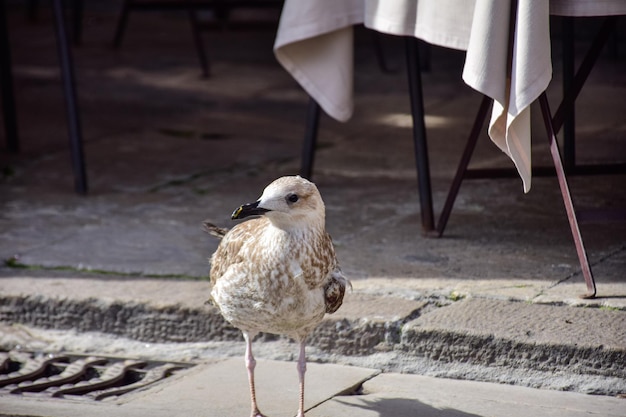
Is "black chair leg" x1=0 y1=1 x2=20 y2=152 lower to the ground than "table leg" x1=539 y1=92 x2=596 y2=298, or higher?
lower

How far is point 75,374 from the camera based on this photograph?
138 inches

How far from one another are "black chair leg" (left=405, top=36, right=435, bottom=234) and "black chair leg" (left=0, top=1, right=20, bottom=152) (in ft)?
8.65

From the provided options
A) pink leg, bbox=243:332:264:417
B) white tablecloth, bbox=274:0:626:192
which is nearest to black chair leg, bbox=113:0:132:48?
white tablecloth, bbox=274:0:626:192

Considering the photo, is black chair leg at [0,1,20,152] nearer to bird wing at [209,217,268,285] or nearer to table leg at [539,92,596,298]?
bird wing at [209,217,268,285]

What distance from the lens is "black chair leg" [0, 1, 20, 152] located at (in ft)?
19.1

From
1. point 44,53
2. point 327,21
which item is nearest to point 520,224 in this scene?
point 327,21

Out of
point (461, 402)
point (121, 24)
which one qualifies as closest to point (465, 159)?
point (461, 402)

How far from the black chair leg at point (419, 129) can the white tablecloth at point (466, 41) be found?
0.24 m

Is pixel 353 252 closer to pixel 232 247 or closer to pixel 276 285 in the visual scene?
pixel 232 247

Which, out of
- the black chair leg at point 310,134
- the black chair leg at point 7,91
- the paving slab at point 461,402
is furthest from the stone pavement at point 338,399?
the black chair leg at point 7,91

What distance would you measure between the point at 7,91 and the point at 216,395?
3.20m

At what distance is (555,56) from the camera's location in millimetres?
6254

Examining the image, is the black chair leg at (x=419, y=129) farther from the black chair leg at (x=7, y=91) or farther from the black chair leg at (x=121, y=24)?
the black chair leg at (x=121, y=24)

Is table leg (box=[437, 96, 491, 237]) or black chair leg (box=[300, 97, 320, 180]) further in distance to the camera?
black chair leg (box=[300, 97, 320, 180])
